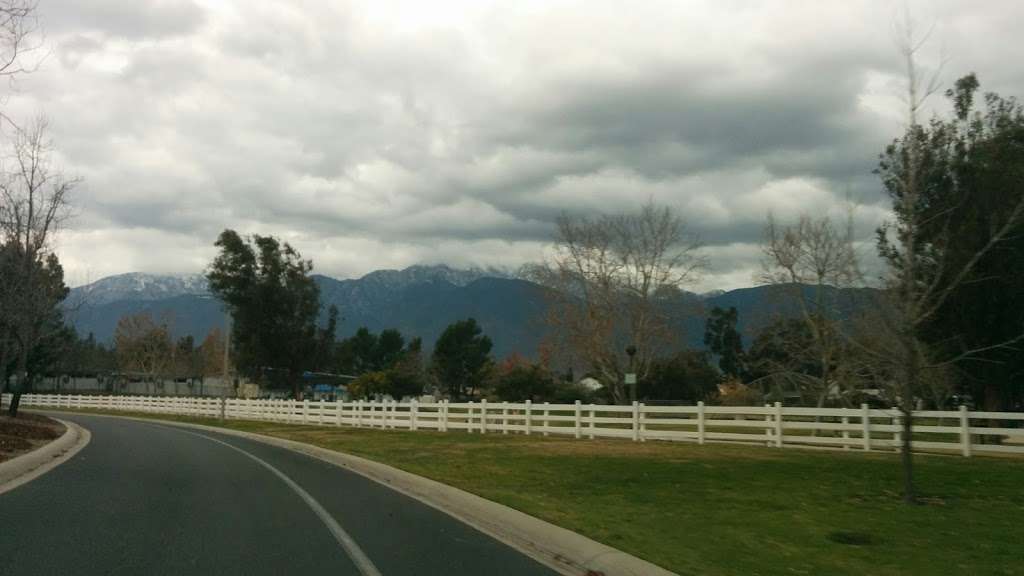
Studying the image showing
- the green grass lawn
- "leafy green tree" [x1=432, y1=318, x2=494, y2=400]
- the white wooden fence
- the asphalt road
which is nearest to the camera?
the asphalt road

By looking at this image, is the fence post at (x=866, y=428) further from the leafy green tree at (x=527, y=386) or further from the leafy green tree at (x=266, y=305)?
the leafy green tree at (x=266, y=305)

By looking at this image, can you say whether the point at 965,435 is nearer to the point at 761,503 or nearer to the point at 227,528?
the point at 761,503

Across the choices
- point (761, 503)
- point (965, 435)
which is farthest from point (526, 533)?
point (965, 435)

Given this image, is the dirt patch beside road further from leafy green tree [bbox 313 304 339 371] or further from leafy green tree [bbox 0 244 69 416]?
leafy green tree [bbox 313 304 339 371]

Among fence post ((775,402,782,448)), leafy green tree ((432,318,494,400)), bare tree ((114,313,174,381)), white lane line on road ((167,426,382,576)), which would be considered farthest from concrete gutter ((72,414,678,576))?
bare tree ((114,313,174,381))

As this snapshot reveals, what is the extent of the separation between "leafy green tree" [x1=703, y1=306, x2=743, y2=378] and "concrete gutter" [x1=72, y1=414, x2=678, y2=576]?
304ft

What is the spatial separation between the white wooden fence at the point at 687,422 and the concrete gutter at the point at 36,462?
14.6 m

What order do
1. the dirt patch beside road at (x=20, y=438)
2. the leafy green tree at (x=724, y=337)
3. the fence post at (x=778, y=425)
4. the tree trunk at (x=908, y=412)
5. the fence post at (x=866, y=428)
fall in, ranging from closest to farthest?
the tree trunk at (x=908, y=412) < the dirt patch beside road at (x=20, y=438) < the fence post at (x=866, y=428) < the fence post at (x=778, y=425) < the leafy green tree at (x=724, y=337)

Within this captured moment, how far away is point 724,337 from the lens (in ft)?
368

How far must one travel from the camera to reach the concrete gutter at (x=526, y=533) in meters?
9.68

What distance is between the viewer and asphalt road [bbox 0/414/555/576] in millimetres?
9289

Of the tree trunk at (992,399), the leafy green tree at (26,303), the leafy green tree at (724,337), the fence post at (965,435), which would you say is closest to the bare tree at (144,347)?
the leafy green tree at (26,303)

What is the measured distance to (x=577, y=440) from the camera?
29391 mm

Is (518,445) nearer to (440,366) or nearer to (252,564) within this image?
(252,564)
